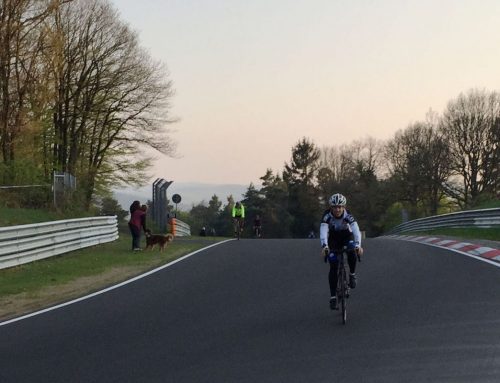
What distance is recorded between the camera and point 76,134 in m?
44.0

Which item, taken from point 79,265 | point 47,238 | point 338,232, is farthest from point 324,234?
point 47,238

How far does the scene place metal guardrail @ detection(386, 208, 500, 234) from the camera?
75.4ft

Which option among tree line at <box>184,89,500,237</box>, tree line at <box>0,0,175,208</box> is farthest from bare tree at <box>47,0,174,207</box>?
tree line at <box>184,89,500,237</box>

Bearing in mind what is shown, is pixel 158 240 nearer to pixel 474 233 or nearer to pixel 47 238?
pixel 47 238

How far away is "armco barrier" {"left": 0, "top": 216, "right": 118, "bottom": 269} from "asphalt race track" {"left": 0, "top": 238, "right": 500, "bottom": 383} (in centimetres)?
342

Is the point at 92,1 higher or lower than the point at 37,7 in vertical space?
higher

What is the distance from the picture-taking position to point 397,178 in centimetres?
6550

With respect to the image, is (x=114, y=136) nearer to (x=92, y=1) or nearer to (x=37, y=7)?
(x=92, y=1)

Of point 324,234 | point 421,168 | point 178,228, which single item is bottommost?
point 178,228

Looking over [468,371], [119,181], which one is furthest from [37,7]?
[468,371]

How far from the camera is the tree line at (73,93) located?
32344mm

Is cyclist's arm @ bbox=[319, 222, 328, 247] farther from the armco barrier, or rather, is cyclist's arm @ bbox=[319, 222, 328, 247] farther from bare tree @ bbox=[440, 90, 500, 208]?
bare tree @ bbox=[440, 90, 500, 208]

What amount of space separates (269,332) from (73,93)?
121ft

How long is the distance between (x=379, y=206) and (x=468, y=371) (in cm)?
6965
